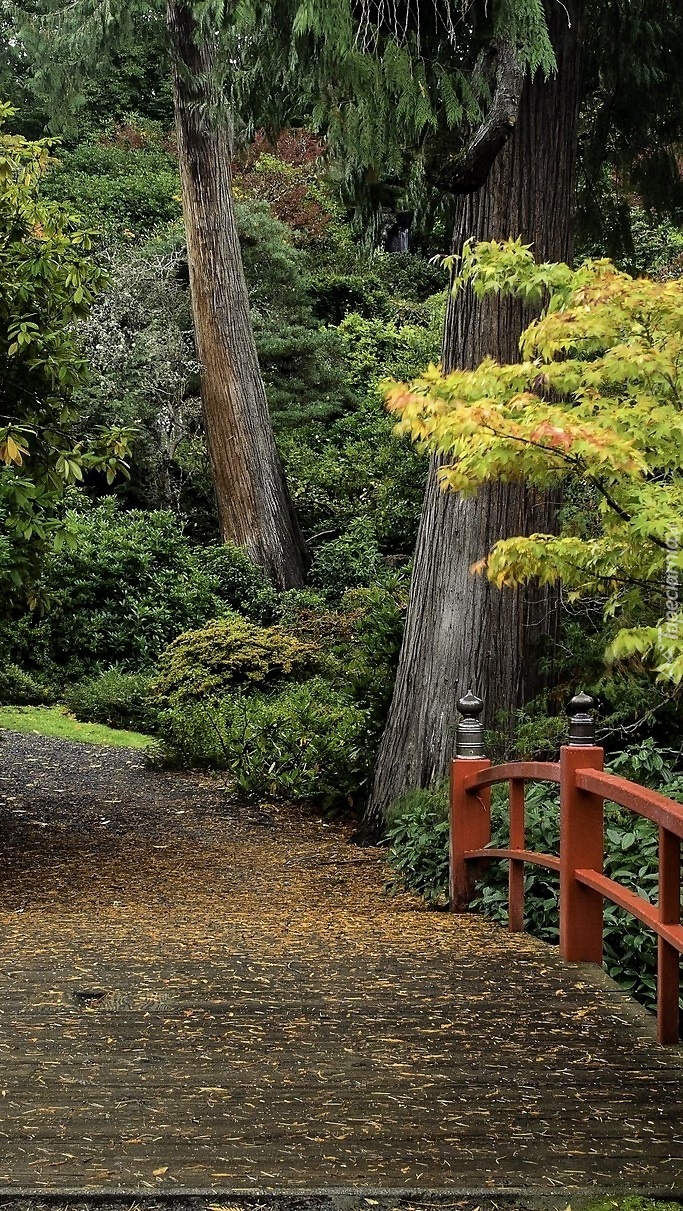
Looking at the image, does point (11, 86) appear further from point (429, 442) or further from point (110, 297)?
point (429, 442)

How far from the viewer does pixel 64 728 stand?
14945mm

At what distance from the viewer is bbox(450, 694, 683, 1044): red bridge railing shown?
4367 mm

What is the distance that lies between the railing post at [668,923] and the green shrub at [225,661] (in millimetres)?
9870

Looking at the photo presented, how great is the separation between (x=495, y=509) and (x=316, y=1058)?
15.6 feet

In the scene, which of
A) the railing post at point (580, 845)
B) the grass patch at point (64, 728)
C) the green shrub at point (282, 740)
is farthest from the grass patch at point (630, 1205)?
the grass patch at point (64, 728)

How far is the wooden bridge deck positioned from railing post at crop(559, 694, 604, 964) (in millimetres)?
150

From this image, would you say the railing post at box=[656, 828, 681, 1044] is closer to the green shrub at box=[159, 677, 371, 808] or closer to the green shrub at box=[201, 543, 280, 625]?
the green shrub at box=[159, 677, 371, 808]

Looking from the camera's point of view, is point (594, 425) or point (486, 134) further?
point (486, 134)

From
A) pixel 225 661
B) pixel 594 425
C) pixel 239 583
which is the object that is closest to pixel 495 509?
pixel 594 425

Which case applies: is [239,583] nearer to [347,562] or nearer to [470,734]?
[347,562]

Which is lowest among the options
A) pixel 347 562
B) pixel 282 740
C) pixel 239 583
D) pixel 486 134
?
pixel 282 740

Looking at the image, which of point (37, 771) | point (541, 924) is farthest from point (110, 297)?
point (541, 924)

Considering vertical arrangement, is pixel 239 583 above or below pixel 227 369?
below

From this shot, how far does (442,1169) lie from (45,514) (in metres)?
5.85
